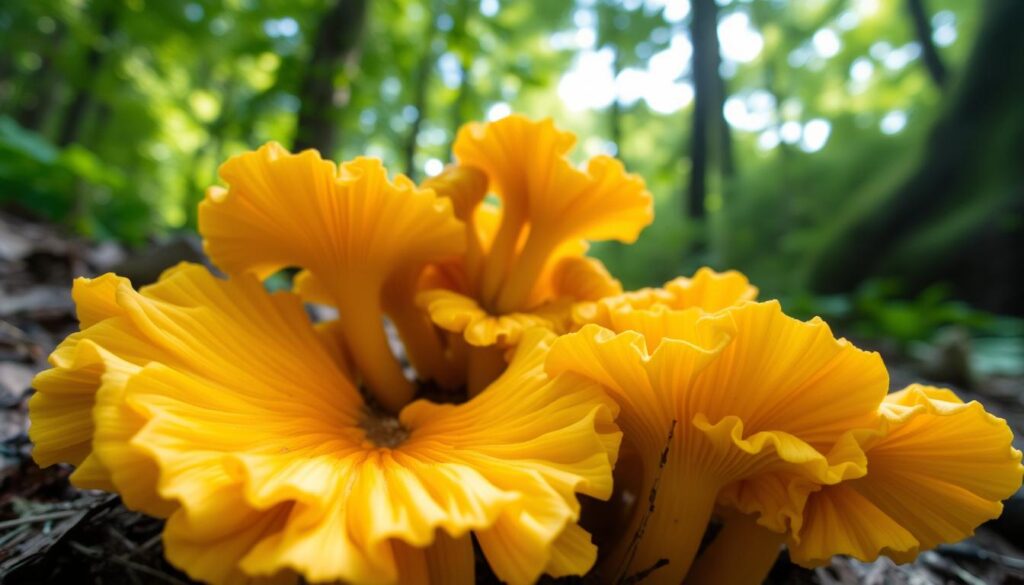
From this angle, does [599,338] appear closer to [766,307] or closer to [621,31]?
[766,307]

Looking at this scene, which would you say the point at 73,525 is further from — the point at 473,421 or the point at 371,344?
the point at 473,421

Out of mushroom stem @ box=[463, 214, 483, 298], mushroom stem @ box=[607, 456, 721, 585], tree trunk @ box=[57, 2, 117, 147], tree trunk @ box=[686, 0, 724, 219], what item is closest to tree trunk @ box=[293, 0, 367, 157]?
mushroom stem @ box=[463, 214, 483, 298]

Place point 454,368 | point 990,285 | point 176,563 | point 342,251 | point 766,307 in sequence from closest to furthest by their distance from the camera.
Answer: point 176,563, point 766,307, point 342,251, point 454,368, point 990,285

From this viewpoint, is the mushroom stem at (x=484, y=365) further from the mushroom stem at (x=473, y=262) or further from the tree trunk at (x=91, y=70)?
the tree trunk at (x=91, y=70)

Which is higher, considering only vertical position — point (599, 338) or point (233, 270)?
point (599, 338)

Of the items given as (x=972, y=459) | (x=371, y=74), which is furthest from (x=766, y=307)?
(x=371, y=74)

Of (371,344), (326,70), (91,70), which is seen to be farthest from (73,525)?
(91,70)
